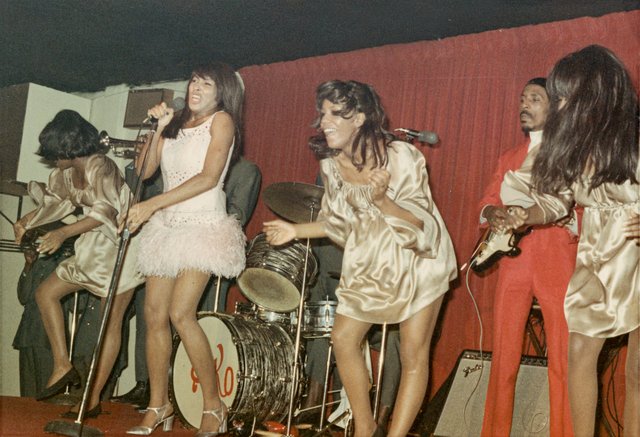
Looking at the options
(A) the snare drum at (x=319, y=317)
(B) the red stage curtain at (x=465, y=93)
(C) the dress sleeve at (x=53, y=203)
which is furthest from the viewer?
(C) the dress sleeve at (x=53, y=203)

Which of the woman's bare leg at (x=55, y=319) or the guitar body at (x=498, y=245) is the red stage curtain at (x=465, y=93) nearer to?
the guitar body at (x=498, y=245)

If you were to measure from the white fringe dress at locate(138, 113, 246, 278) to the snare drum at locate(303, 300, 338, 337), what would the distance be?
0.69 m

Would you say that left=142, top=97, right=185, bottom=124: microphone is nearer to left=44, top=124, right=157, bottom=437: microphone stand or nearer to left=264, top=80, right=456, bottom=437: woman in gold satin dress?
left=44, top=124, right=157, bottom=437: microphone stand

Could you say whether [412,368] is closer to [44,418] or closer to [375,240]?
[375,240]

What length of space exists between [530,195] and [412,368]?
3.32ft

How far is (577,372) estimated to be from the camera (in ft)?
9.17

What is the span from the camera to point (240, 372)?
394 centimetres

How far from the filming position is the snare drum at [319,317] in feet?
13.8

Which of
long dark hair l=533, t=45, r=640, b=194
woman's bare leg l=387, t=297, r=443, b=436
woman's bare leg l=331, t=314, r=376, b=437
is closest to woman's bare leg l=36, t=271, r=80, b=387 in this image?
woman's bare leg l=331, t=314, r=376, b=437

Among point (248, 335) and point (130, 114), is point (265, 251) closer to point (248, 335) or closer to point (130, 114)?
point (248, 335)

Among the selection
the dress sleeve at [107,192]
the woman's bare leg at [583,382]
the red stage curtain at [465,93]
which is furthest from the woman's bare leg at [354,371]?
the dress sleeve at [107,192]

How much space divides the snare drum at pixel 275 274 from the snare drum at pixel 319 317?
0.32ft

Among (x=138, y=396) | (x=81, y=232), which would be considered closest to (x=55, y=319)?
(x=81, y=232)

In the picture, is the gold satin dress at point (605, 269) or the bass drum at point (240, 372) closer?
the gold satin dress at point (605, 269)
